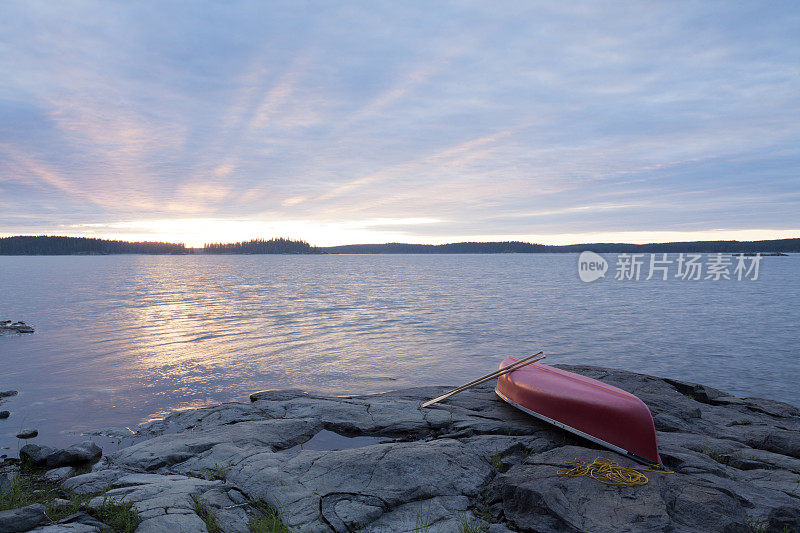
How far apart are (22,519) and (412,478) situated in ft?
15.0

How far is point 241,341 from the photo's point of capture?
2177cm

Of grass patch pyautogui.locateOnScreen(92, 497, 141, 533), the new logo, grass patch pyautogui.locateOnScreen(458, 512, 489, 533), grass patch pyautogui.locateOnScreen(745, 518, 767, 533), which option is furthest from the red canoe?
the new logo

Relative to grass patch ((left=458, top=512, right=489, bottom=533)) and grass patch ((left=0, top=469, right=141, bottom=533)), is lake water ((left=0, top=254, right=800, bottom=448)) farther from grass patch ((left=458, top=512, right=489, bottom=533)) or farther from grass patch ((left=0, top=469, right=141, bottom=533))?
grass patch ((left=458, top=512, right=489, bottom=533))

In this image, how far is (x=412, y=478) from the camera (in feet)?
21.3

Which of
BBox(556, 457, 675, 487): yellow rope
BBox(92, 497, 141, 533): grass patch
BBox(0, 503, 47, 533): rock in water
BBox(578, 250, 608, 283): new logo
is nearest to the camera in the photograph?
BBox(0, 503, 47, 533): rock in water

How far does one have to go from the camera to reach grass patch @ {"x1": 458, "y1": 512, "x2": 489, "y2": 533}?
5367 mm

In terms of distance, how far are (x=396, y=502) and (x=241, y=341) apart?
17.5 metres

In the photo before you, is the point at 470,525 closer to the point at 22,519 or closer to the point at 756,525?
the point at 756,525

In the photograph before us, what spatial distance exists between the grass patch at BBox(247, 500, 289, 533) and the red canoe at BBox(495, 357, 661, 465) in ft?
18.2

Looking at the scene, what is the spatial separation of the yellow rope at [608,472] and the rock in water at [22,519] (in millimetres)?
6459

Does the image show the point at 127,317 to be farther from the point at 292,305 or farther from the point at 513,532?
the point at 513,532

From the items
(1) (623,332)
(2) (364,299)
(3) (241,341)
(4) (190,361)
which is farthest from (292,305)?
(1) (623,332)

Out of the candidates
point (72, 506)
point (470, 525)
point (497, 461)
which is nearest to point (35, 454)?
point (72, 506)

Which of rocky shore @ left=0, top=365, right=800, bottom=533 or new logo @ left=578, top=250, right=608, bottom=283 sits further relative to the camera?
new logo @ left=578, top=250, right=608, bottom=283
